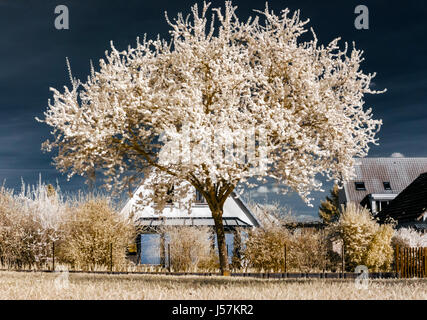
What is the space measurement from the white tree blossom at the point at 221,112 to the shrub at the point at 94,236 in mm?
2195

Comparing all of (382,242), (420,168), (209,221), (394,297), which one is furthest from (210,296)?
(420,168)

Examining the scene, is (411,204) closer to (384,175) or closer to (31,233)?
(384,175)

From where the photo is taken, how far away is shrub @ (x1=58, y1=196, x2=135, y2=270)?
68.8ft

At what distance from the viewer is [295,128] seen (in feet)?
59.3

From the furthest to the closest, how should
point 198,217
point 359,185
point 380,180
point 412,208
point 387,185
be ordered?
point 359,185 → point 380,180 → point 387,185 → point 198,217 → point 412,208

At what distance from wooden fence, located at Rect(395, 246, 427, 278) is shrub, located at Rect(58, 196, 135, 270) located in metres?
11.6

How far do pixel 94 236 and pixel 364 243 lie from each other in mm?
11511

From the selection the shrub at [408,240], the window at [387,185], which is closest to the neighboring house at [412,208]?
the shrub at [408,240]

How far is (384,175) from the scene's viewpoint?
4531 centimetres

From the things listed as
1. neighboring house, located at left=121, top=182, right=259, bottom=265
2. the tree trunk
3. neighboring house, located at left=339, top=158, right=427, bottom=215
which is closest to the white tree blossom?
the tree trunk

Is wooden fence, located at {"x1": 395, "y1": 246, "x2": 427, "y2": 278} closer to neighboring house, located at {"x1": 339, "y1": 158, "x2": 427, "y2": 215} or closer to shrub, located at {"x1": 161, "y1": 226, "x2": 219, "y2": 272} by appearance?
shrub, located at {"x1": 161, "y1": 226, "x2": 219, "y2": 272}

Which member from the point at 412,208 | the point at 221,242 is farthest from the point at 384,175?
the point at 221,242

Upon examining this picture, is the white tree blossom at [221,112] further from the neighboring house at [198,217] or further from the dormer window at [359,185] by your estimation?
the dormer window at [359,185]
